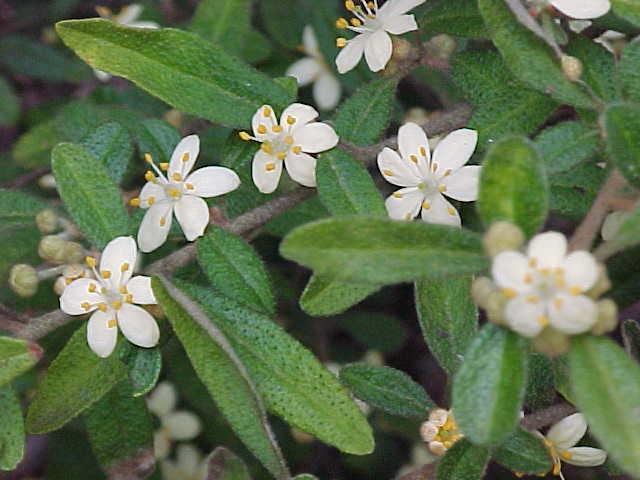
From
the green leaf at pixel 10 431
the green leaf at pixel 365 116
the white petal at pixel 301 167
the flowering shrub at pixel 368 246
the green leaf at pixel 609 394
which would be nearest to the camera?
the green leaf at pixel 609 394

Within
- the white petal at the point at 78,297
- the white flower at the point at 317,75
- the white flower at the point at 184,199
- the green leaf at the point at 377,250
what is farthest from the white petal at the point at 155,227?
the white flower at the point at 317,75

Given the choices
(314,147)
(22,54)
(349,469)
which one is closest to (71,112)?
(22,54)

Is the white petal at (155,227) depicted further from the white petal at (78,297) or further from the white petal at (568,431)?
the white petal at (568,431)

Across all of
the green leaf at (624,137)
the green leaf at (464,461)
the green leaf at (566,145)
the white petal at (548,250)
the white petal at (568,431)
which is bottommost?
the white petal at (568,431)

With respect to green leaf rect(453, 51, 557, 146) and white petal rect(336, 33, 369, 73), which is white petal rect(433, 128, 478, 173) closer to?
green leaf rect(453, 51, 557, 146)

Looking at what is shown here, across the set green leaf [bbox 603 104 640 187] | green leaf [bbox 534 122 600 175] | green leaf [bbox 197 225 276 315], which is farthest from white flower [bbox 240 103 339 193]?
green leaf [bbox 603 104 640 187]

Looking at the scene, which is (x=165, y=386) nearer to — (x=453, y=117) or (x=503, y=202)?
(x=453, y=117)
